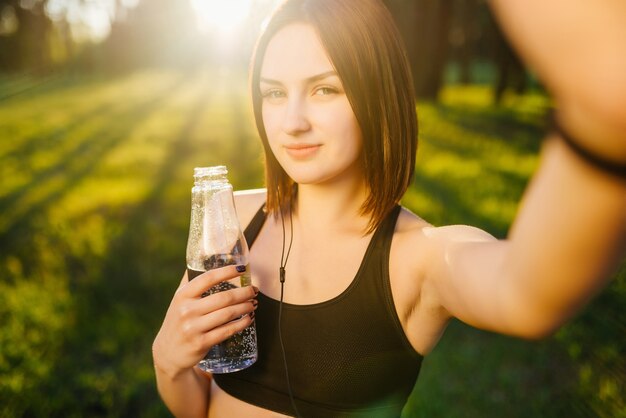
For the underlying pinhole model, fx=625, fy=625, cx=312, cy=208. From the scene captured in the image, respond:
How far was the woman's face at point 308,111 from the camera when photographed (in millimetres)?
1766

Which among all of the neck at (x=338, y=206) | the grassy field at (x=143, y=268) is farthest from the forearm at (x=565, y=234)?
the grassy field at (x=143, y=268)

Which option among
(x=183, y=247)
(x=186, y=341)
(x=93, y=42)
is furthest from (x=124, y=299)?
(x=93, y=42)

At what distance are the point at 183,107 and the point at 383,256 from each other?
16262 millimetres

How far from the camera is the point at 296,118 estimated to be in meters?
1.75

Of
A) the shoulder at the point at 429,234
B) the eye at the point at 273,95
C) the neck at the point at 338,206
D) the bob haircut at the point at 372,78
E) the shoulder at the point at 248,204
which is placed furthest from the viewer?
the shoulder at the point at 248,204

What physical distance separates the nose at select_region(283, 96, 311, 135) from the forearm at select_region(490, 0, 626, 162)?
1.03 metres

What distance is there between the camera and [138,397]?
14.0 feet

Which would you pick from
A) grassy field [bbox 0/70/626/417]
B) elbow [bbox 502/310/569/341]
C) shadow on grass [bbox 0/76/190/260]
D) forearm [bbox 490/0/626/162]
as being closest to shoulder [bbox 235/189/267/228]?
elbow [bbox 502/310/569/341]

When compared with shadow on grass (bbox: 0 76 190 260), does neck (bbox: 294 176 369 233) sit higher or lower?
higher

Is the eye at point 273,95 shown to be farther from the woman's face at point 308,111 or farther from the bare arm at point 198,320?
the bare arm at point 198,320

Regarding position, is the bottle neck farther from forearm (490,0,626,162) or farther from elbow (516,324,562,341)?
forearm (490,0,626,162)

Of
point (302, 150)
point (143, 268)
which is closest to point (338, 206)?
point (302, 150)

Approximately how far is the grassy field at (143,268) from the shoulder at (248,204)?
2084 millimetres

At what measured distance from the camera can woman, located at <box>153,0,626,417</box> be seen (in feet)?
5.60
